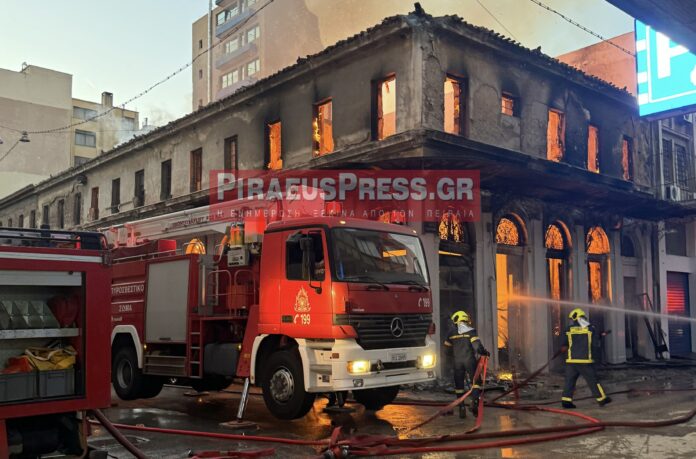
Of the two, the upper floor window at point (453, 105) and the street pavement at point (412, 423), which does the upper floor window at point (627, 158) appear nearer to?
the upper floor window at point (453, 105)

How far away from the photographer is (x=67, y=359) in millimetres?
5773

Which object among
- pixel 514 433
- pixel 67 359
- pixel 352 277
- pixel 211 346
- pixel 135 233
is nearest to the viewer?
pixel 67 359

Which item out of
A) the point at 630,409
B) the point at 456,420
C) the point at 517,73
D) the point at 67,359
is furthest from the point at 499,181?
the point at 67,359

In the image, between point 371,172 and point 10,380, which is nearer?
point 10,380

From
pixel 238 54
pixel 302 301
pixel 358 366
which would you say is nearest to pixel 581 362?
pixel 358 366

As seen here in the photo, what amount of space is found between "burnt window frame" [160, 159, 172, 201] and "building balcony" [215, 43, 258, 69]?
3979 cm

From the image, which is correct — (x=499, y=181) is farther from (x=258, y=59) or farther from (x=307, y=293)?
(x=258, y=59)

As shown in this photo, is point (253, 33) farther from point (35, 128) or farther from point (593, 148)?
point (593, 148)

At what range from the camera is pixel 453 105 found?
655 inches

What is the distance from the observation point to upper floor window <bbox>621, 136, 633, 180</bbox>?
22.1m

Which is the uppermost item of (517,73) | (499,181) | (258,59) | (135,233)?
(258,59)

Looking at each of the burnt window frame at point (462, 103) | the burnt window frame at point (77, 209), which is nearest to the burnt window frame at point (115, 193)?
the burnt window frame at point (77, 209)

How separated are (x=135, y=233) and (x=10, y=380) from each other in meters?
8.30

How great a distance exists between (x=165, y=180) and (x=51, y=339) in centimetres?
1950
